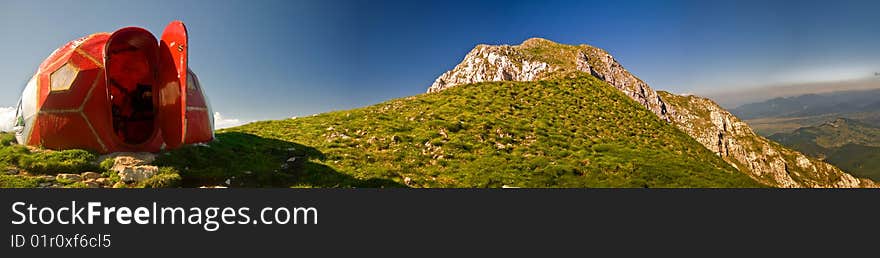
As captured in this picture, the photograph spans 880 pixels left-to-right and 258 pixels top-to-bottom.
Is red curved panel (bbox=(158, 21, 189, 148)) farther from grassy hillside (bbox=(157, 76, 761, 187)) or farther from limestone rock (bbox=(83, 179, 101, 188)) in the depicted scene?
limestone rock (bbox=(83, 179, 101, 188))

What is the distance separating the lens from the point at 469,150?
60.4ft

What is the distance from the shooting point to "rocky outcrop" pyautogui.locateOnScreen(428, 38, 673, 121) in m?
146

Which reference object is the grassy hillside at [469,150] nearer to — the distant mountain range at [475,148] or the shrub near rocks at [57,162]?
the distant mountain range at [475,148]

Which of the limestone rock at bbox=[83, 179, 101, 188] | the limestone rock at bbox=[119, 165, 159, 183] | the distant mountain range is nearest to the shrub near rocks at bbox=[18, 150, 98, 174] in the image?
the distant mountain range

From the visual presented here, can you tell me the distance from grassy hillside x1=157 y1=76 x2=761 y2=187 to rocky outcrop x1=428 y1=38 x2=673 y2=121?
10998cm

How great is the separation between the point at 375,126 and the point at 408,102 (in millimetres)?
8616

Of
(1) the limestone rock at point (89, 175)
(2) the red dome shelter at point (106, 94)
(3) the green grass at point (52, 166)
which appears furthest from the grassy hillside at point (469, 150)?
(2) the red dome shelter at point (106, 94)

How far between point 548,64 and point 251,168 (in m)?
132

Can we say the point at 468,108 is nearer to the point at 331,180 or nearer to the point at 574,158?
the point at 574,158

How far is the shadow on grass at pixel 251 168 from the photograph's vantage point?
11.6m

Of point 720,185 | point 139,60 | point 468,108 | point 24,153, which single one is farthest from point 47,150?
point 720,185

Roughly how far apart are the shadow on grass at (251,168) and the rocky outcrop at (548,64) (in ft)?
412

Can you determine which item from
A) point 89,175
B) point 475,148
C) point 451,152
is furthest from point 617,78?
point 89,175

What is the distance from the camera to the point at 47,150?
1170cm
